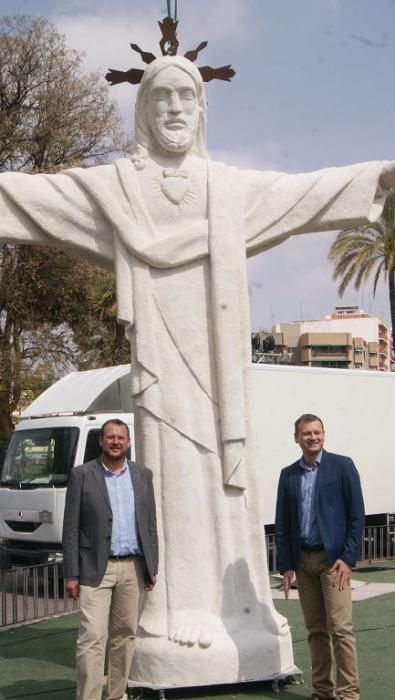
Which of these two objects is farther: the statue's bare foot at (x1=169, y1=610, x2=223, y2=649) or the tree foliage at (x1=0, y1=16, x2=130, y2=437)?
the tree foliage at (x1=0, y1=16, x2=130, y2=437)

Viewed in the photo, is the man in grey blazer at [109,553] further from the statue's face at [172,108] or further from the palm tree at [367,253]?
the palm tree at [367,253]

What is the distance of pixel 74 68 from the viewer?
2766cm

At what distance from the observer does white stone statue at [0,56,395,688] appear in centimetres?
662

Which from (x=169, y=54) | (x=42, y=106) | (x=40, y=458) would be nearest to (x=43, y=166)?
(x=42, y=106)

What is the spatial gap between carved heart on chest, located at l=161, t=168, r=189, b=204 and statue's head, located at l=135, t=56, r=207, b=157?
169mm

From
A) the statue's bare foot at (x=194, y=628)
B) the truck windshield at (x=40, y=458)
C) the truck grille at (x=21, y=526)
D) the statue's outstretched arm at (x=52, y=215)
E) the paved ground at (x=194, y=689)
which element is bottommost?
the paved ground at (x=194, y=689)

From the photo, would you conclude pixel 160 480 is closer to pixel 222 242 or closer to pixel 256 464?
pixel 256 464

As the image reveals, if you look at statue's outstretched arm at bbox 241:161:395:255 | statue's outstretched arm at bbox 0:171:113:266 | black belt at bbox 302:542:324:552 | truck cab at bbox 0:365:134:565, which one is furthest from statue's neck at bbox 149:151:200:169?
truck cab at bbox 0:365:134:565

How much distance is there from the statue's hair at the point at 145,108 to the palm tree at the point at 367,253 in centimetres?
2067

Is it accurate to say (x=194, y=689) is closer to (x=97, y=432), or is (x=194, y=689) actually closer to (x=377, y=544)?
(x=97, y=432)

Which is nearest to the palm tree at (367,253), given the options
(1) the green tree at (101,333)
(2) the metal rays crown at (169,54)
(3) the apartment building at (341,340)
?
(1) the green tree at (101,333)

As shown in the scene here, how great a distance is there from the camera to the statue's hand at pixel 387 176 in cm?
702

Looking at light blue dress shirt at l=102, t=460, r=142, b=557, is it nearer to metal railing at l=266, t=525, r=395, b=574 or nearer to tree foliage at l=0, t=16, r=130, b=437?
metal railing at l=266, t=525, r=395, b=574

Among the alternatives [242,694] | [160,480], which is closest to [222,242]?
[160,480]
